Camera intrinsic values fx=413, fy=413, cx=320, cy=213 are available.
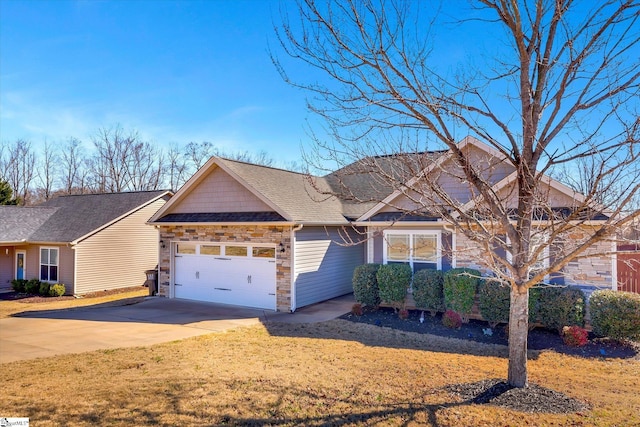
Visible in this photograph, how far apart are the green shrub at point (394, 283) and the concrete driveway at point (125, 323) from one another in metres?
1.48

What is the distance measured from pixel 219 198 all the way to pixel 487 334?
33.1ft

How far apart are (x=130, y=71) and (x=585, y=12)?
57.2ft

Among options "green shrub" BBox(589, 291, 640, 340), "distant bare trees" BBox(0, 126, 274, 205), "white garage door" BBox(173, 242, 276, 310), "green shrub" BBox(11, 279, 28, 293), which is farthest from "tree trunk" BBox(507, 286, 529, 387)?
"distant bare trees" BBox(0, 126, 274, 205)

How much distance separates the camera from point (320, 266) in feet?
48.9

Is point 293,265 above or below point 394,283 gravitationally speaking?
above

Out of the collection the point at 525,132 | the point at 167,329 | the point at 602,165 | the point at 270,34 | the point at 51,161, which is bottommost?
the point at 167,329

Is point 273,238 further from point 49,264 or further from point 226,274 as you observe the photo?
point 49,264

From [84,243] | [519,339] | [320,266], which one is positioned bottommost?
[519,339]

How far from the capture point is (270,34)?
22.4ft

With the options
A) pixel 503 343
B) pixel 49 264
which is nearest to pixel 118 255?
pixel 49 264

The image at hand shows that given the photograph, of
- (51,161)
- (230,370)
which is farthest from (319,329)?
(51,161)

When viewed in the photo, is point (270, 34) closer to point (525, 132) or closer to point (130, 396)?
point (525, 132)

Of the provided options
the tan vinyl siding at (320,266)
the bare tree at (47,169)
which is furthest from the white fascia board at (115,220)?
the bare tree at (47,169)

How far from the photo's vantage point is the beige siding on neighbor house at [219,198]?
14.6 meters
